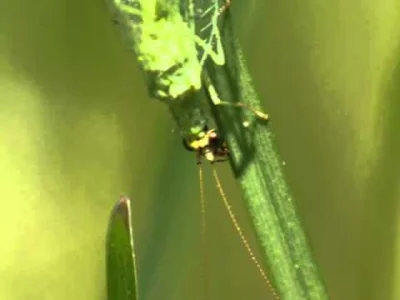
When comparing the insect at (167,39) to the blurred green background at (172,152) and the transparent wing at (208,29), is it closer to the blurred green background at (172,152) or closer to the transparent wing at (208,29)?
the transparent wing at (208,29)

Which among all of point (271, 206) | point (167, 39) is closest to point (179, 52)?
point (167, 39)

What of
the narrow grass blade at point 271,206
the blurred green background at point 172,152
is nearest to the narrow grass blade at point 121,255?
the narrow grass blade at point 271,206

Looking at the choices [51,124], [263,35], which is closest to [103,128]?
[51,124]

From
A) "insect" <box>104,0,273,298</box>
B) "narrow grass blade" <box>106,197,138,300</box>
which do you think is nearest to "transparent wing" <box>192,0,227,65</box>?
"insect" <box>104,0,273,298</box>

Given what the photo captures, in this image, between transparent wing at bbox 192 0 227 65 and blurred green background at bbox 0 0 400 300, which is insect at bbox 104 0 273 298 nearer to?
transparent wing at bbox 192 0 227 65

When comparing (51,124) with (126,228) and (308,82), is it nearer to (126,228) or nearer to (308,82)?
(308,82)

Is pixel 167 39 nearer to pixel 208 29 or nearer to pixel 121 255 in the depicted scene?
pixel 208 29
